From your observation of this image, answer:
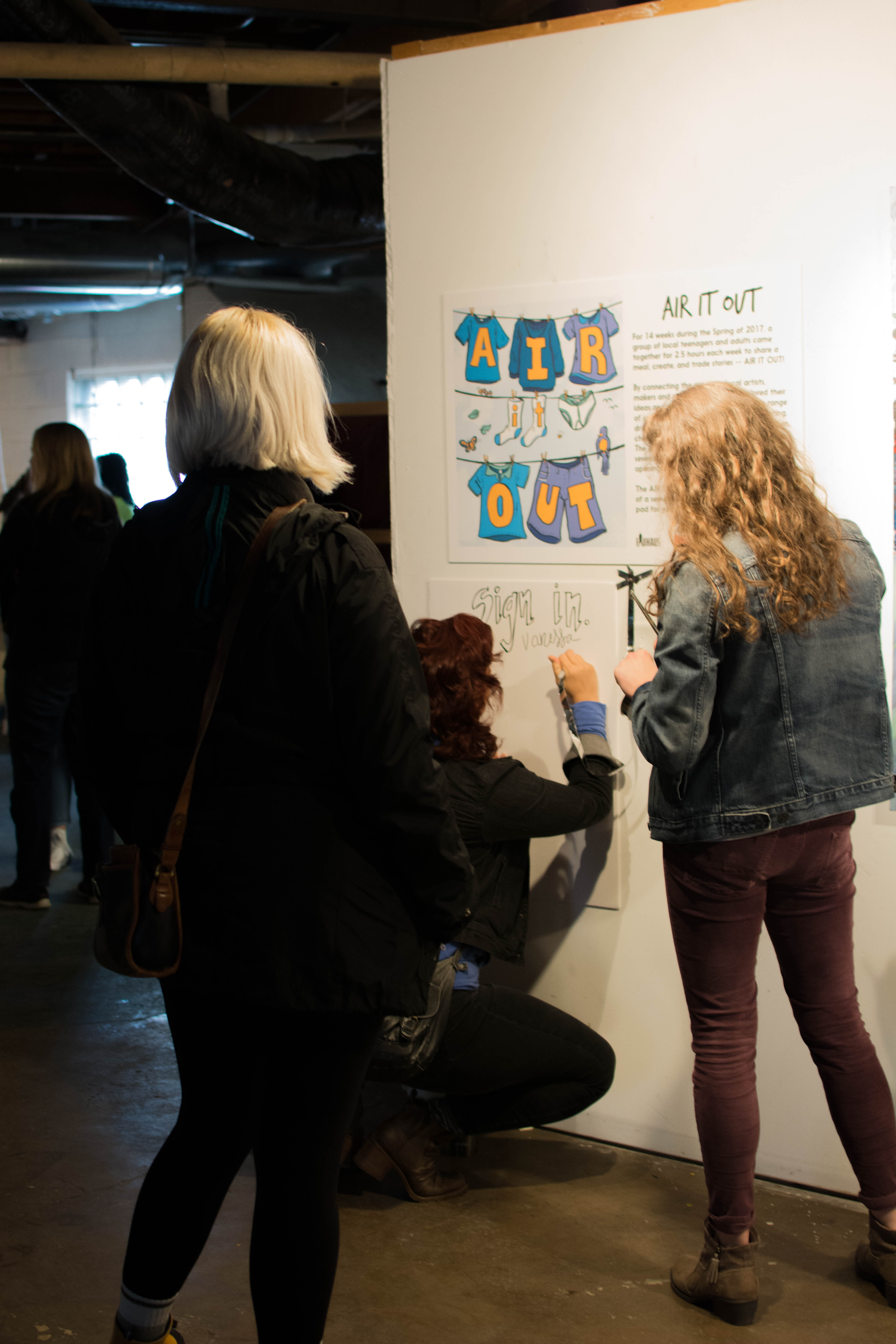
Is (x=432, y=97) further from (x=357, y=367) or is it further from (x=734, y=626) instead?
(x=357, y=367)

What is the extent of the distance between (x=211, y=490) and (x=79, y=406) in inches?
281

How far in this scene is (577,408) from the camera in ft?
7.68

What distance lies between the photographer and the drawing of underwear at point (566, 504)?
2.35 m

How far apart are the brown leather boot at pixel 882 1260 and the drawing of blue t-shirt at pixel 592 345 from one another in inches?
A: 64.4

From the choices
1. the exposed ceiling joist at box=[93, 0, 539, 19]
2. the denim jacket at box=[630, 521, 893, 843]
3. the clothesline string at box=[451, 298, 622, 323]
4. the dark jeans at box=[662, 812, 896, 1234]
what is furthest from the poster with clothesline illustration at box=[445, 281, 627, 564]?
the exposed ceiling joist at box=[93, 0, 539, 19]

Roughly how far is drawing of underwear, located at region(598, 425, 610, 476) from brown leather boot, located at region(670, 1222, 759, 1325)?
142 cm

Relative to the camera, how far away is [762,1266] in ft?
6.48

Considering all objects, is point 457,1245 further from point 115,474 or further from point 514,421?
point 115,474

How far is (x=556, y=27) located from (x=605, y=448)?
872 mm

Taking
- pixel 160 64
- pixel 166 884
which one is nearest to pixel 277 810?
pixel 166 884

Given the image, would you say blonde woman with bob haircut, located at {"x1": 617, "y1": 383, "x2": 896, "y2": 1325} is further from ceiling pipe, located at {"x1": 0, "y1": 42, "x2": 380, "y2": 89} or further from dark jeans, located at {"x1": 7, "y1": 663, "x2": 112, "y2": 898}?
dark jeans, located at {"x1": 7, "y1": 663, "x2": 112, "y2": 898}

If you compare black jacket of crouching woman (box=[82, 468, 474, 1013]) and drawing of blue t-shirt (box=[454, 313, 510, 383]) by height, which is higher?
drawing of blue t-shirt (box=[454, 313, 510, 383])

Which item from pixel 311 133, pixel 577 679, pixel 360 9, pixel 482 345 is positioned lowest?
pixel 577 679

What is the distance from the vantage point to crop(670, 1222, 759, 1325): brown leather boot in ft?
5.92
